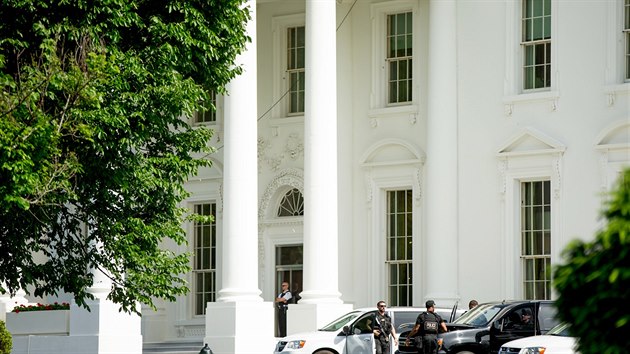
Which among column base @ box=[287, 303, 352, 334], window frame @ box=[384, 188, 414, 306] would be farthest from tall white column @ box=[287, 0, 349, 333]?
window frame @ box=[384, 188, 414, 306]

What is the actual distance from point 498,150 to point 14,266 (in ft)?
59.5

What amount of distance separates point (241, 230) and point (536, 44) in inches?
391

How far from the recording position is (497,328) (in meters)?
27.2

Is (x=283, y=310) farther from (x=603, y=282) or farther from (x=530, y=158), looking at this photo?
(x=603, y=282)

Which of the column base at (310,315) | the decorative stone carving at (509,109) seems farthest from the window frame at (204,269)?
the decorative stone carving at (509,109)

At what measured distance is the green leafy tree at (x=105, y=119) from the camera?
20.0 m

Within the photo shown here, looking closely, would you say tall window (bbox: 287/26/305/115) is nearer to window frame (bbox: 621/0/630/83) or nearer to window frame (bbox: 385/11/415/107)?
window frame (bbox: 385/11/415/107)

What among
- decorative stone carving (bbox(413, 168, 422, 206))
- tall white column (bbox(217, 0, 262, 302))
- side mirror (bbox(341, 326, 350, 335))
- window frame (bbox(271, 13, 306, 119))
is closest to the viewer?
side mirror (bbox(341, 326, 350, 335))

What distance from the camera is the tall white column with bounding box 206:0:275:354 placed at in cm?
3297

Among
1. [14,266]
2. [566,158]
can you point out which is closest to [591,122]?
[566,158]

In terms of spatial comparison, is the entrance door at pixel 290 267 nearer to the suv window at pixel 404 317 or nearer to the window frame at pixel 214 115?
the window frame at pixel 214 115

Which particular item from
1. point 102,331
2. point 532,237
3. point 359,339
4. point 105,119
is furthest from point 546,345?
point 102,331

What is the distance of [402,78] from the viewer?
39156 mm

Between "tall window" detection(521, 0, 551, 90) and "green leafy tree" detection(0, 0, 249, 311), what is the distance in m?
15.1
